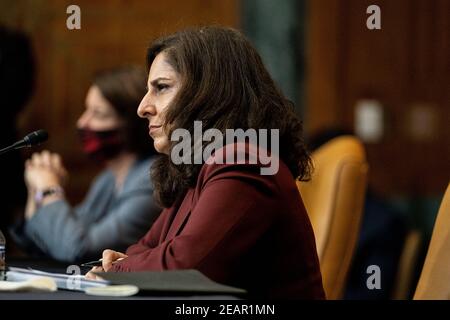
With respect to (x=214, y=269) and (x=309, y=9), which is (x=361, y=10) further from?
(x=214, y=269)

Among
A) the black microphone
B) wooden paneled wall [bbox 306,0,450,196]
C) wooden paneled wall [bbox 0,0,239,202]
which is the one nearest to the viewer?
the black microphone

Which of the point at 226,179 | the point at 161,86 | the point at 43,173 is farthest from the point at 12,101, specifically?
the point at 226,179

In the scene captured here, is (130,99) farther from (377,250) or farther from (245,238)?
(245,238)

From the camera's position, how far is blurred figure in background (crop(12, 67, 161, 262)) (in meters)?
3.46

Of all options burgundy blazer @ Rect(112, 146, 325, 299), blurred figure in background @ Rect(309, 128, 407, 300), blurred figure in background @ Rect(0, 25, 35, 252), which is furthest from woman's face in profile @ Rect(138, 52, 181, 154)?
blurred figure in background @ Rect(309, 128, 407, 300)

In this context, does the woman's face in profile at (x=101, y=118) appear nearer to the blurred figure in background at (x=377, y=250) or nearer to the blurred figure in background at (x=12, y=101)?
the blurred figure in background at (x=12, y=101)

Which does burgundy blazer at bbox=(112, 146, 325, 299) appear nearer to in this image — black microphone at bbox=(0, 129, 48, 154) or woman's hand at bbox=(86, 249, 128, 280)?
woman's hand at bbox=(86, 249, 128, 280)

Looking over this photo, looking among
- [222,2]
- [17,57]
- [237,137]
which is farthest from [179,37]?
[222,2]

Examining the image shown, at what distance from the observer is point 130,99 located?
12.0ft

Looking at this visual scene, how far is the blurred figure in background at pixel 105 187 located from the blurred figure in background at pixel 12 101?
0.13 meters

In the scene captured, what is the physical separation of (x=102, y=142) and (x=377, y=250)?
1.16 meters

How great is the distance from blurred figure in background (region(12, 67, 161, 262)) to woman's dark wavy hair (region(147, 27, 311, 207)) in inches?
52.2

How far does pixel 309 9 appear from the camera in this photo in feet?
16.8
